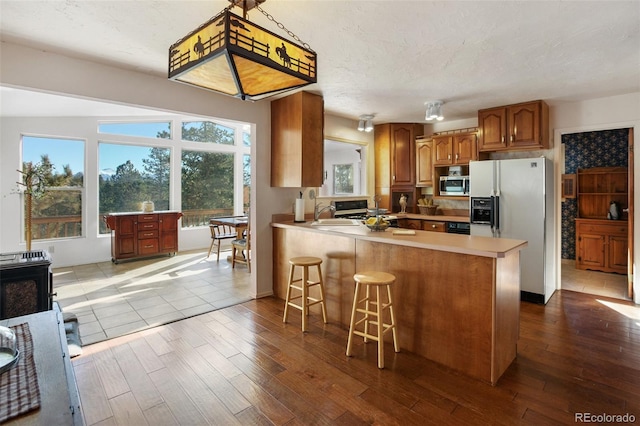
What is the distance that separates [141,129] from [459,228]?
6132mm

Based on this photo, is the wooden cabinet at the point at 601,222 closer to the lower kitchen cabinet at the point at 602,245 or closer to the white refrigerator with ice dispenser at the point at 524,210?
the lower kitchen cabinet at the point at 602,245

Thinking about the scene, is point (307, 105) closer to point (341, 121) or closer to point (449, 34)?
point (341, 121)

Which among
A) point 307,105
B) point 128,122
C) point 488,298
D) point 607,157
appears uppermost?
point 128,122

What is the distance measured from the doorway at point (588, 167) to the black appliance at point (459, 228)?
1.49 m

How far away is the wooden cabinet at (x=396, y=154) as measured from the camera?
5340mm

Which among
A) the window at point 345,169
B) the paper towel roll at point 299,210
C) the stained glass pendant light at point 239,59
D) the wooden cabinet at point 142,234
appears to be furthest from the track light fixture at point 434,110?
the wooden cabinet at point 142,234

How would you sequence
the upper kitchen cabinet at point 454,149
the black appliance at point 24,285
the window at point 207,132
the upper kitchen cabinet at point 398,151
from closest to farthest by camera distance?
the black appliance at point 24,285 < the upper kitchen cabinet at point 454,149 < the upper kitchen cabinet at point 398,151 < the window at point 207,132

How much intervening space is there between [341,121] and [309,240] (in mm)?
2223

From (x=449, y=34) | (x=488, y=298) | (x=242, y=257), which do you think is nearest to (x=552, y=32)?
(x=449, y=34)

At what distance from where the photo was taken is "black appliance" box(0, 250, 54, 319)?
234 centimetres

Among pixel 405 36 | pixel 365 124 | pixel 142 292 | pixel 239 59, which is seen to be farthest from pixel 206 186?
pixel 239 59

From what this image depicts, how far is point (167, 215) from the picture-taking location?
20.7 ft

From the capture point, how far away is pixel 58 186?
546 cm

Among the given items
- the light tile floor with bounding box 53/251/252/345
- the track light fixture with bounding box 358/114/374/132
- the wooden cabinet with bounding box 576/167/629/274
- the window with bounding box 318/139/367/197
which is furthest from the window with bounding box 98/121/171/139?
the wooden cabinet with bounding box 576/167/629/274
